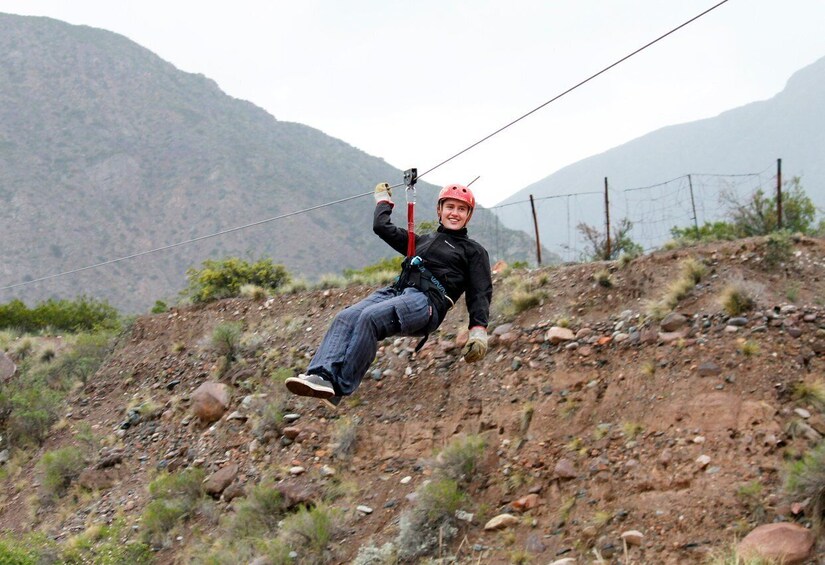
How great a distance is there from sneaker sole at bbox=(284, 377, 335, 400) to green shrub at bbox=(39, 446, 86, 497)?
8248mm

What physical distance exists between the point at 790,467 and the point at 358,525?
14.9ft

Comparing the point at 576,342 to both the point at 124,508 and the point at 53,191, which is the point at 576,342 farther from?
the point at 53,191

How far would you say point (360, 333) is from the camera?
678 cm

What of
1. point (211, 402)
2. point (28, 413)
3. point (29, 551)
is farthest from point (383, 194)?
point (28, 413)

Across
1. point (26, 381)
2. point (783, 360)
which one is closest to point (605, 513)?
point (783, 360)

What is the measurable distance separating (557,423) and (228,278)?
1059 cm

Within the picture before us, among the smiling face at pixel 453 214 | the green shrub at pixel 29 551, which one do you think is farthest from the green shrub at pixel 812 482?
the green shrub at pixel 29 551

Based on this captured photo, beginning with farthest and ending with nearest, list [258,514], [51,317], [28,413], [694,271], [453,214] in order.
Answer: [51,317] < [28,413] < [694,271] < [258,514] < [453,214]

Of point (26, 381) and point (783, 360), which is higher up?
point (783, 360)

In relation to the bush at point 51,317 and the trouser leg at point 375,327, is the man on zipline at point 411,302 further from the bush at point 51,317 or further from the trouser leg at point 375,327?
the bush at point 51,317

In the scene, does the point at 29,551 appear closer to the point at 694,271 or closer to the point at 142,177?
the point at 694,271

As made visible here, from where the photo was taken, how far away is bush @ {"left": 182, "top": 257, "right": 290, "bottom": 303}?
1725 cm

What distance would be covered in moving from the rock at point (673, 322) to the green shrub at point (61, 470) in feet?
30.8

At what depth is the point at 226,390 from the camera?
12.9 meters
